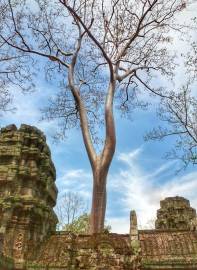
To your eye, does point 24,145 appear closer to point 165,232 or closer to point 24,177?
point 24,177

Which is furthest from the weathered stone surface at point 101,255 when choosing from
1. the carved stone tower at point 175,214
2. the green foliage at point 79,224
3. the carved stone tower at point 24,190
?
the green foliage at point 79,224

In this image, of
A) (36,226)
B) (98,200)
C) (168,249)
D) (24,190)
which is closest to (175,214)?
(168,249)

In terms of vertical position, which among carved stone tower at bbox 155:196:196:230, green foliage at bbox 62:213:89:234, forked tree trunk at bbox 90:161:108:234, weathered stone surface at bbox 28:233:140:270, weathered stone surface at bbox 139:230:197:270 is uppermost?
green foliage at bbox 62:213:89:234

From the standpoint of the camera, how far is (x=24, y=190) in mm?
12758

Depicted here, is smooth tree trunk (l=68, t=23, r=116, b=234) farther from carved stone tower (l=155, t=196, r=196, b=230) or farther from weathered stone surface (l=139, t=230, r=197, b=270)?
carved stone tower (l=155, t=196, r=196, b=230)

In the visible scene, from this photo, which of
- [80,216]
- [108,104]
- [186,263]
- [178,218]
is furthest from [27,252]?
[80,216]

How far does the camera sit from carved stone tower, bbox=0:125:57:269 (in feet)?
38.4

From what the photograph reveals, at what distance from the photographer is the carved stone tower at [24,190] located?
38.4 ft

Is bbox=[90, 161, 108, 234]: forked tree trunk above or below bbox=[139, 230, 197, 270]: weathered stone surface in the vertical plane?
above

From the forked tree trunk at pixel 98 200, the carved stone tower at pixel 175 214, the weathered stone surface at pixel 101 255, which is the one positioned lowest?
the weathered stone surface at pixel 101 255

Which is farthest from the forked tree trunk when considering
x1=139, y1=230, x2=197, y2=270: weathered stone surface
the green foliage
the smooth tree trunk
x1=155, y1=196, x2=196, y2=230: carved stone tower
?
the green foliage

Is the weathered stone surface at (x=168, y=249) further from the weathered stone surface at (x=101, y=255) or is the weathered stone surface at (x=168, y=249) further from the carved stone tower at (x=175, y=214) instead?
the carved stone tower at (x=175, y=214)

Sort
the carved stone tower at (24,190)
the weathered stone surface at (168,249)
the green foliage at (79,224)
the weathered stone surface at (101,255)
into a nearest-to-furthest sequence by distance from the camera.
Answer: the weathered stone surface at (101,255)
the weathered stone surface at (168,249)
the carved stone tower at (24,190)
the green foliage at (79,224)

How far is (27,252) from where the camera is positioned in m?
11.5
